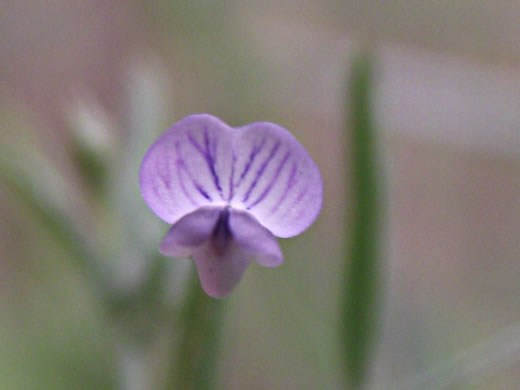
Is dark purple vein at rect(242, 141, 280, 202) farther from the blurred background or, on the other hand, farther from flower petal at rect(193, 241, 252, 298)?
the blurred background

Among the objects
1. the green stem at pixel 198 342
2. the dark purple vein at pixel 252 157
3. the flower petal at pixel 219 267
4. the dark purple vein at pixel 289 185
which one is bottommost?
the green stem at pixel 198 342

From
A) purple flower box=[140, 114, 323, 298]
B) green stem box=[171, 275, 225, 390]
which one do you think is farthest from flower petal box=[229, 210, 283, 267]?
green stem box=[171, 275, 225, 390]

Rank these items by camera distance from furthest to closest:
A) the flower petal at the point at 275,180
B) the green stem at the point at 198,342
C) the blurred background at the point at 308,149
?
1. the blurred background at the point at 308,149
2. the green stem at the point at 198,342
3. the flower petal at the point at 275,180

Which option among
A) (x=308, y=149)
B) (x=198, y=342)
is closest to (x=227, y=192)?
(x=198, y=342)

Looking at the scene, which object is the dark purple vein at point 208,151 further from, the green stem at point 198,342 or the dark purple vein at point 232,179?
the green stem at point 198,342

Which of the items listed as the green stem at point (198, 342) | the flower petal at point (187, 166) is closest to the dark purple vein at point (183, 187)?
the flower petal at point (187, 166)

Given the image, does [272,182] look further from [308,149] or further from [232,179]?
[308,149]
